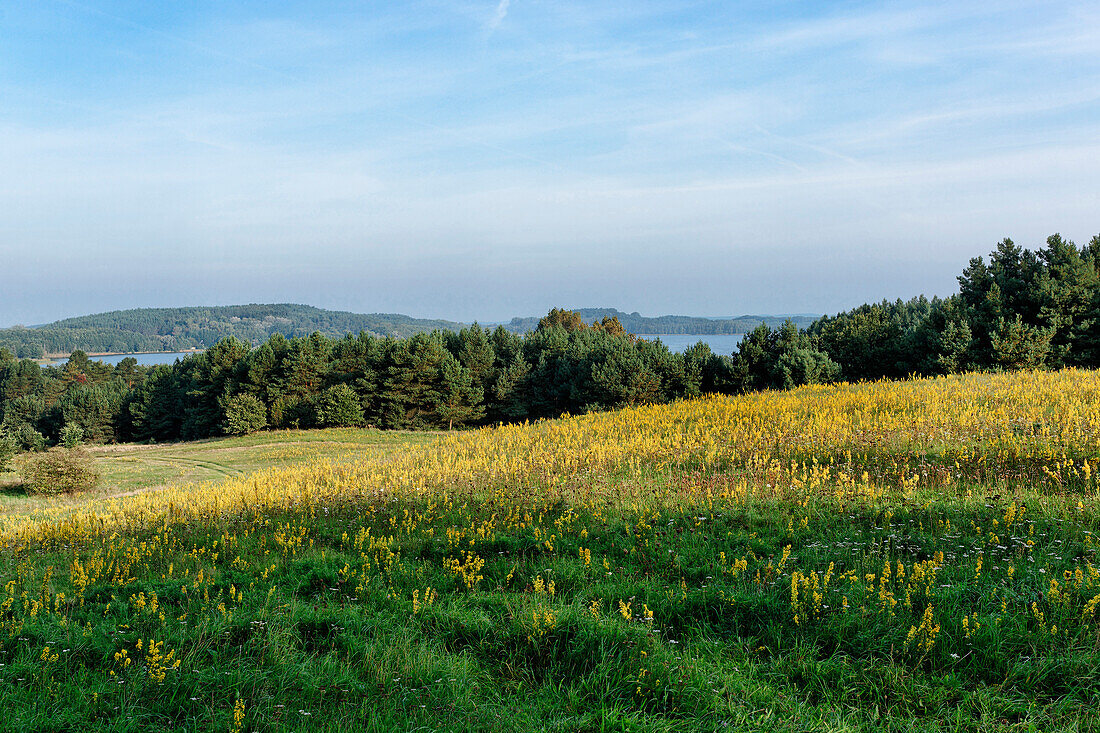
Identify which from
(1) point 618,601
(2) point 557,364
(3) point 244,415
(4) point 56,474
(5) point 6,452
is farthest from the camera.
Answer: (2) point 557,364

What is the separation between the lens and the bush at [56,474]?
805 inches

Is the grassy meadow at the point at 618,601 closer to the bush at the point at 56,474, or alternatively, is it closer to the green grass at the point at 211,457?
the green grass at the point at 211,457

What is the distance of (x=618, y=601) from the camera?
5016 millimetres

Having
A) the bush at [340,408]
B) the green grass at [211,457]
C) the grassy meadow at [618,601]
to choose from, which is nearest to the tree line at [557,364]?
the bush at [340,408]

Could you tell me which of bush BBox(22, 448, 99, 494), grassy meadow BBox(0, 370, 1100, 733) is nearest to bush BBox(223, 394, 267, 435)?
bush BBox(22, 448, 99, 494)

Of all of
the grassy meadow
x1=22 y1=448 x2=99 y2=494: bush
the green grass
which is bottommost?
the green grass

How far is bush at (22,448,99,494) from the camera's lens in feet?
67.1

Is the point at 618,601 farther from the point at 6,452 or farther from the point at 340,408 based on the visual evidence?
the point at 340,408

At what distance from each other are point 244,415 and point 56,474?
2538 cm

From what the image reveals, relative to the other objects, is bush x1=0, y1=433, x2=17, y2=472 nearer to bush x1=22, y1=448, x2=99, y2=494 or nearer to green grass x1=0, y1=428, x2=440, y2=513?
green grass x1=0, y1=428, x2=440, y2=513

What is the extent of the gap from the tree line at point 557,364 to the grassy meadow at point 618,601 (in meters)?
29.6

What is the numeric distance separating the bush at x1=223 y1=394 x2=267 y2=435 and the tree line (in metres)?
0.10

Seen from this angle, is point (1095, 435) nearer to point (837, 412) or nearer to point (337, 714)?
point (837, 412)

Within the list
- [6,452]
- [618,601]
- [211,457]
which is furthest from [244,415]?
[618,601]
